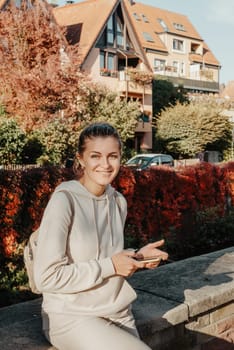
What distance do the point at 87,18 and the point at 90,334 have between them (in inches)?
1500

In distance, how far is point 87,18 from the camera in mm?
38312

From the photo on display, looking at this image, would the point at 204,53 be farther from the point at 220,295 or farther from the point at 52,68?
the point at 220,295

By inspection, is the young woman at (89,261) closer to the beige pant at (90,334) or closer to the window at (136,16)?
the beige pant at (90,334)

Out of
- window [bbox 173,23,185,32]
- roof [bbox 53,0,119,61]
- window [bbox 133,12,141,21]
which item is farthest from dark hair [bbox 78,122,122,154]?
window [bbox 173,23,185,32]

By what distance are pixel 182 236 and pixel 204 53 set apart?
57037 millimetres

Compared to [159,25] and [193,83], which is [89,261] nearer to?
[193,83]

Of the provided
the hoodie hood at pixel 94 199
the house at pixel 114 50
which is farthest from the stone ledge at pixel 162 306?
the house at pixel 114 50

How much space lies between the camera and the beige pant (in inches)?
93.6

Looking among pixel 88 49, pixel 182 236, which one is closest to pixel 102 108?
pixel 88 49

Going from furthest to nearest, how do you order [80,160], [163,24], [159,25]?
[163,24] < [159,25] < [80,160]

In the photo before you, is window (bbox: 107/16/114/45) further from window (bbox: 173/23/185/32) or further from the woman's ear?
the woman's ear

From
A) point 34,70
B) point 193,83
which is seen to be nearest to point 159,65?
point 193,83

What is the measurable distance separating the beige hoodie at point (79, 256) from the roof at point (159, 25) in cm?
4964

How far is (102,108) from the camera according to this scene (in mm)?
29828
